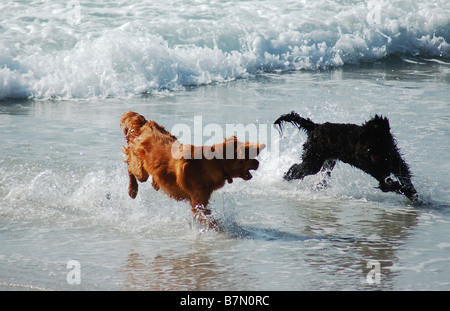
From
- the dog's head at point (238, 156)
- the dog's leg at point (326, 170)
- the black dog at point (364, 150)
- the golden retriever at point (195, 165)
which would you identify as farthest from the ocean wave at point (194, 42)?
the dog's head at point (238, 156)

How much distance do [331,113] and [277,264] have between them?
17.2 ft

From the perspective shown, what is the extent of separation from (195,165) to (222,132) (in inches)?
140

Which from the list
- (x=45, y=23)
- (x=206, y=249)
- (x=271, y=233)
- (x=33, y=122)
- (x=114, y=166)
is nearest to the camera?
(x=206, y=249)

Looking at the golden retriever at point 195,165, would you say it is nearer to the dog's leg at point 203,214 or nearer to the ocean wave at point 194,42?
the dog's leg at point 203,214

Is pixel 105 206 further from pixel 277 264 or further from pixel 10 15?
pixel 10 15

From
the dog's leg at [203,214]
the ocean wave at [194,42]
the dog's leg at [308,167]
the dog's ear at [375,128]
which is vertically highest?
the ocean wave at [194,42]

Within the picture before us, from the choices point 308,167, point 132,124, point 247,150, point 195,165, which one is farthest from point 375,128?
point 132,124

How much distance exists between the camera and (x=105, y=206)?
619 centimetres

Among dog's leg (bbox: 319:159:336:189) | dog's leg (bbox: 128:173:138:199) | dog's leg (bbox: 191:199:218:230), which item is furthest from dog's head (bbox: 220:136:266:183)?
dog's leg (bbox: 319:159:336:189)

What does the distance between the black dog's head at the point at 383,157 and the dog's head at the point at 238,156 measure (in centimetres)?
147

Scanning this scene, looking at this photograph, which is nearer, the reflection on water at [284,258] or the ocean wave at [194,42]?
the reflection on water at [284,258]

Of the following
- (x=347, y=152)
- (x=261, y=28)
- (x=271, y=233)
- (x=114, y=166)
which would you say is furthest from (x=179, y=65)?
(x=271, y=233)

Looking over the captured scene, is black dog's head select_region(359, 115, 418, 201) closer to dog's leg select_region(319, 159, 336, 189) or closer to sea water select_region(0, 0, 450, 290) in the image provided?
sea water select_region(0, 0, 450, 290)

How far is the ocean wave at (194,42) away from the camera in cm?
1214
